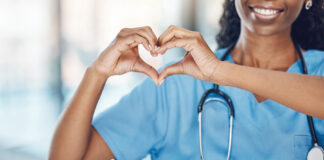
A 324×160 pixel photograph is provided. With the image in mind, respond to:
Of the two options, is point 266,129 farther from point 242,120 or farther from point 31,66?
point 31,66

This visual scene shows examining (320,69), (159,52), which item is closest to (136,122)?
(159,52)

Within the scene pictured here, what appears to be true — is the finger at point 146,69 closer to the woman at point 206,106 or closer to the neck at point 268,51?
the woman at point 206,106

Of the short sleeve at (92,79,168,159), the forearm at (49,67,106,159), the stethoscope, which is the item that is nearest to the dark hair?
the stethoscope

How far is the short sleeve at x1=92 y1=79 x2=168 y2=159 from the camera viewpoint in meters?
0.92

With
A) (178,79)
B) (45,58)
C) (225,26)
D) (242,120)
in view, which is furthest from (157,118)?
(45,58)

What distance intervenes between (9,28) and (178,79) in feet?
7.95

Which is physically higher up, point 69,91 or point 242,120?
point 242,120

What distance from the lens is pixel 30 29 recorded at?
9.81 feet

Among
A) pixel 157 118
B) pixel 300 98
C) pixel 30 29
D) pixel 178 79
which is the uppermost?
pixel 300 98

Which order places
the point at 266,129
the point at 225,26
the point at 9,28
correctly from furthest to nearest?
the point at 9,28
the point at 225,26
the point at 266,129

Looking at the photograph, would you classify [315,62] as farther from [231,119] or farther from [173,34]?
[173,34]

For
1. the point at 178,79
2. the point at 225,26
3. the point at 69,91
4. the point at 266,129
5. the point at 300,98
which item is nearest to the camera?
the point at 300,98

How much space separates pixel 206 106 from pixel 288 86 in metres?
0.28

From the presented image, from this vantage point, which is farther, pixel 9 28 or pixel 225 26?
A: pixel 9 28
